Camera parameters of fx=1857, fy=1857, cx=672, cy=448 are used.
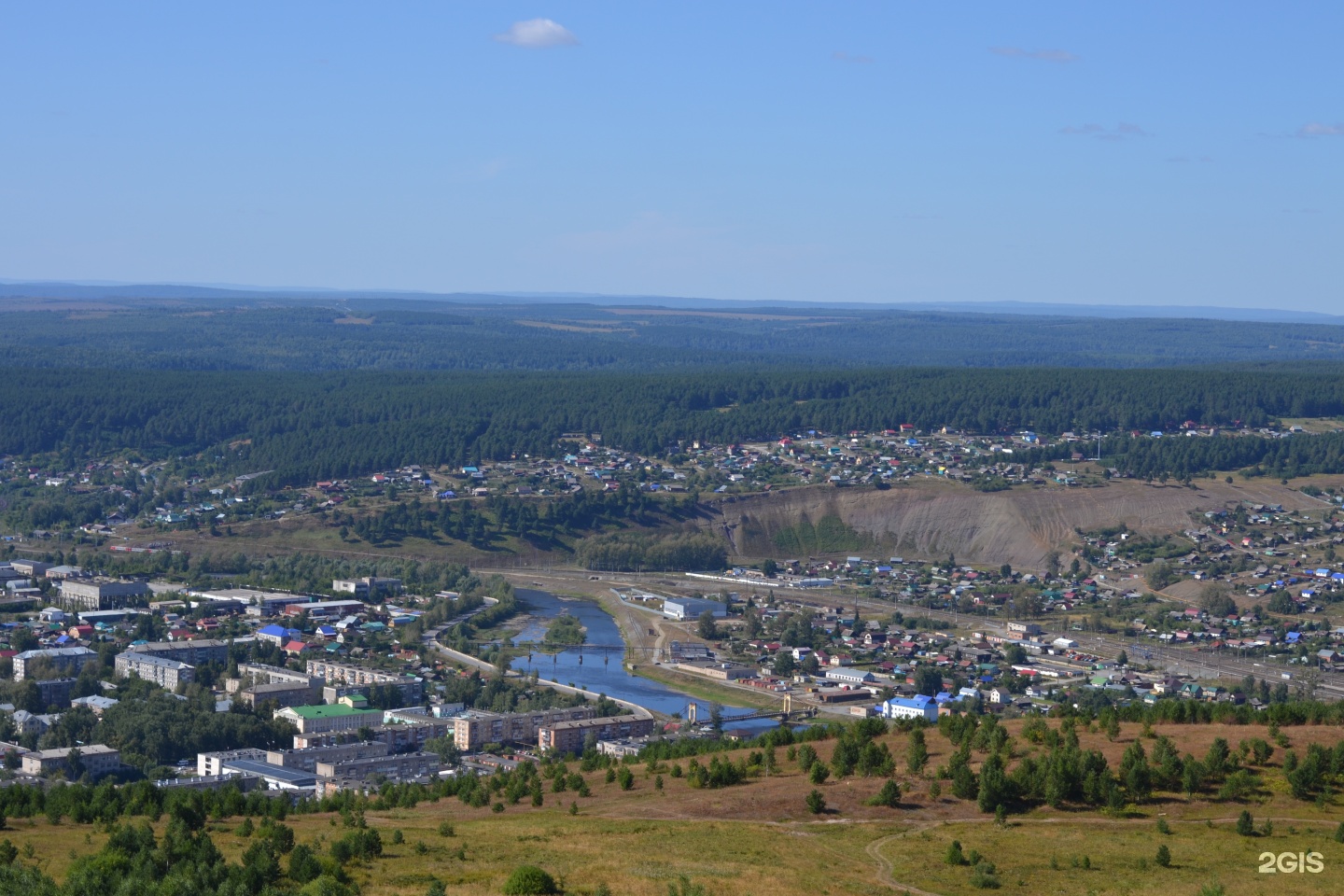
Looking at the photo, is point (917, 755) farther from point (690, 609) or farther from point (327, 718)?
point (690, 609)

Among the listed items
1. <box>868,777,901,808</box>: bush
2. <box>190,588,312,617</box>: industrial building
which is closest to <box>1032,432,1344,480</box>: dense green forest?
<box>190,588,312,617</box>: industrial building

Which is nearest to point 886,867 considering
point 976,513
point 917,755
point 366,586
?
point 917,755

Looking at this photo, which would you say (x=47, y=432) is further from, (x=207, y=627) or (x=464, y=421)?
(x=207, y=627)

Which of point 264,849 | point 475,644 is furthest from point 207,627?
point 264,849

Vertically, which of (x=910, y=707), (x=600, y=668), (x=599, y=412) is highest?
(x=599, y=412)

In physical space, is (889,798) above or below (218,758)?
above

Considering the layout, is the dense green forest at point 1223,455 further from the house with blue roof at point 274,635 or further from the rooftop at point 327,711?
the rooftop at point 327,711

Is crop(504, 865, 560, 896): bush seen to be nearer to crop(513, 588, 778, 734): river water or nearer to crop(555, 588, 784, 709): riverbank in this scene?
crop(513, 588, 778, 734): river water
